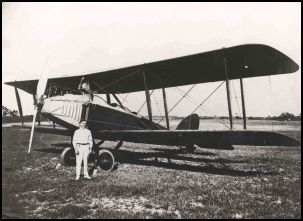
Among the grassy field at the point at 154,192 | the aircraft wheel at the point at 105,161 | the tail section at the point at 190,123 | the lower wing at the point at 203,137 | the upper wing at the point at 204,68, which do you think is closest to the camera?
the grassy field at the point at 154,192

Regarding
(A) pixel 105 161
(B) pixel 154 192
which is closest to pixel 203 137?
(A) pixel 105 161

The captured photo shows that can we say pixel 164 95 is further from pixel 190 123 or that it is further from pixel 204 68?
pixel 190 123

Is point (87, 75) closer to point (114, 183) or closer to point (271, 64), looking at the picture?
point (114, 183)

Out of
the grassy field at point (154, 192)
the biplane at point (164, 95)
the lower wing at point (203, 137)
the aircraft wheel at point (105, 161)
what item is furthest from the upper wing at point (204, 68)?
the grassy field at point (154, 192)

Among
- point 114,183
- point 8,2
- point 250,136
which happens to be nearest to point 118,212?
point 114,183

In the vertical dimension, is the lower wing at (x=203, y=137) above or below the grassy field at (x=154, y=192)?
above

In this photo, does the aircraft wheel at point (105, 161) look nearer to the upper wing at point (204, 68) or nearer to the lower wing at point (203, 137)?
the lower wing at point (203, 137)
